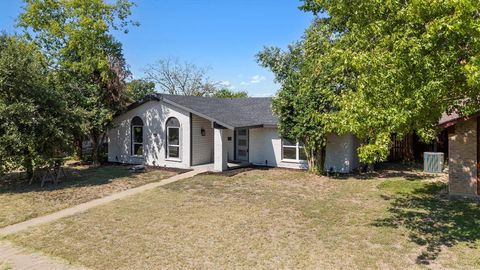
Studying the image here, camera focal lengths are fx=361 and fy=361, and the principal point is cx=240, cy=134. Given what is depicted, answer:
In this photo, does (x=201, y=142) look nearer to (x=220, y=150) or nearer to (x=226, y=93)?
(x=220, y=150)

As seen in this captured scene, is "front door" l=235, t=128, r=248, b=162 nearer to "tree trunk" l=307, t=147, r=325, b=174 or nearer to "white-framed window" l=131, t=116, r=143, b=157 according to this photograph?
"tree trunk" l=307, t=147, r=325, b=174

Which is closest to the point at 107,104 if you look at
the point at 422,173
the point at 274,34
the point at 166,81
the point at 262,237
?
the point at 274,34

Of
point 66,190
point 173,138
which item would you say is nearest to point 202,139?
point 173,138

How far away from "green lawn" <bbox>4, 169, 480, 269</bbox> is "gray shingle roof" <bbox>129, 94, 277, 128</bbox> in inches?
213

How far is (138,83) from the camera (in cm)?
5325

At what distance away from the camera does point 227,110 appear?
20703 mm

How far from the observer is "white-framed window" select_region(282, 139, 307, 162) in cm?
1836

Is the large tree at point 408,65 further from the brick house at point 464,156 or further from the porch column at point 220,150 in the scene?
the porch column at point 220,150

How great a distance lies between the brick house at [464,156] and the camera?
11453 millimetres

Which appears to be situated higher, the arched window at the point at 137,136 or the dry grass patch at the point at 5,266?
the arched window at the point at 137,136

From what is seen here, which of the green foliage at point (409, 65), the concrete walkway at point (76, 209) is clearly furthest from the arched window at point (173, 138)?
the green foliage at point (409, 65)

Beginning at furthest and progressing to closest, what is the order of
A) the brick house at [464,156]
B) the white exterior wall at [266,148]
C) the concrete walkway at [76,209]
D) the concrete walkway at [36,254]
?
the white exterior wall at [266,148], the brick house at [464,156], the concrete walkway at [76,209], the concrete walkway at [36,254]

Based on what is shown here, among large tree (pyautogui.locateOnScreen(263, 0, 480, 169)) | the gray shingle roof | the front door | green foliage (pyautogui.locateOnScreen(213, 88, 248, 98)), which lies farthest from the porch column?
green foliage (pyautogui.locateOnScreen(213, 88, 248, 98))

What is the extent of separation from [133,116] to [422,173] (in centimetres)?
1540
